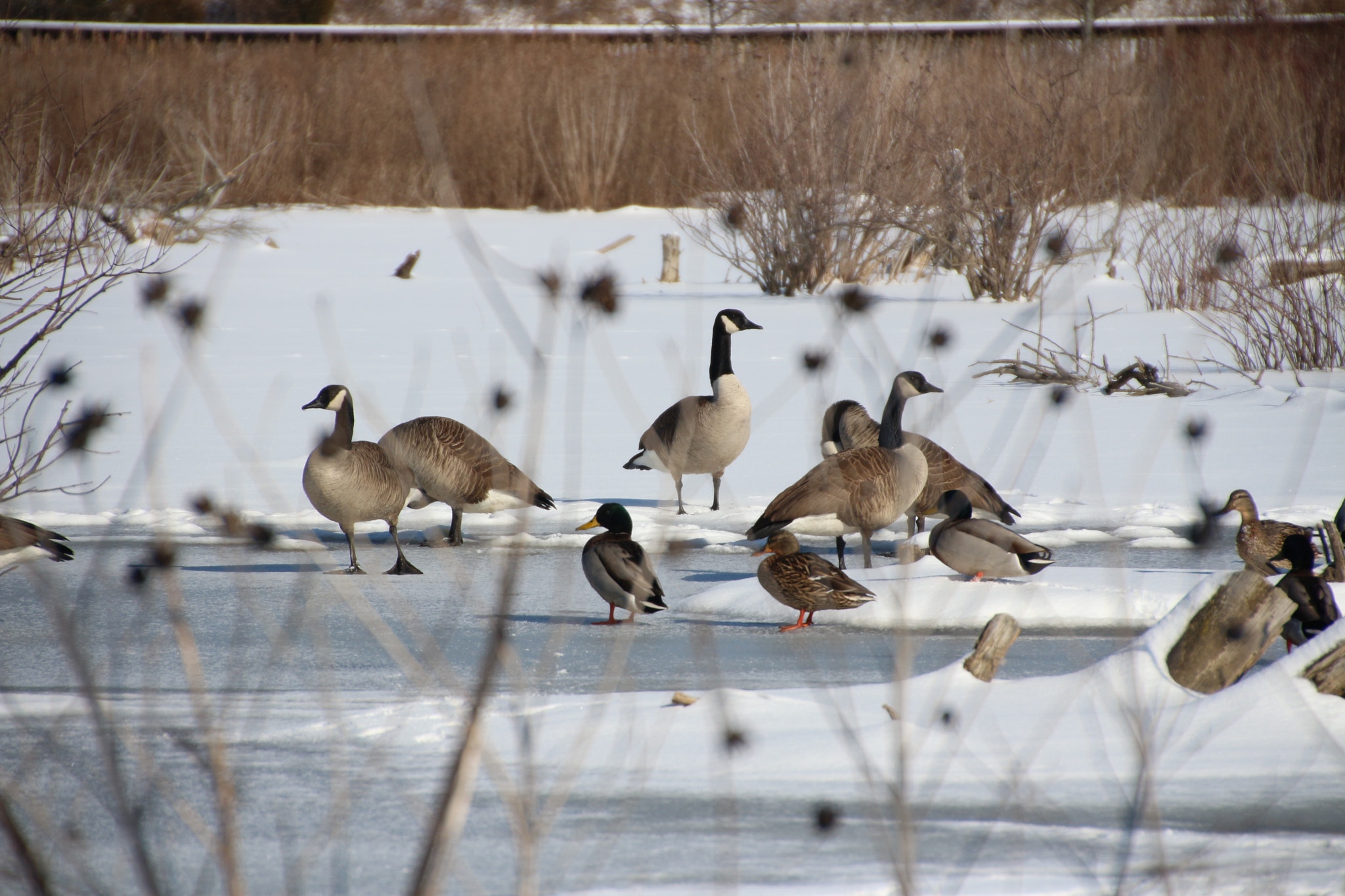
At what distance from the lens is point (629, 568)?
5.11m

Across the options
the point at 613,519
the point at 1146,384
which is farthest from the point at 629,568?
the point at 1146,384

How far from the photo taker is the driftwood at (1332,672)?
375 centimetres

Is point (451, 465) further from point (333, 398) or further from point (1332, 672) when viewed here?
point (1332, 672)

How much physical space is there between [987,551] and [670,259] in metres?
12.8

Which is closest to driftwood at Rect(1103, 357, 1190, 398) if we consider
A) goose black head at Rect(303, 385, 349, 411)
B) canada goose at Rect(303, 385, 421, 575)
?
canada goose at Rect(303, 385, 421, 575)

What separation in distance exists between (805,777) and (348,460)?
10.0ft

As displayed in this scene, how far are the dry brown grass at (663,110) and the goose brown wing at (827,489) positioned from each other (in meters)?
9.81

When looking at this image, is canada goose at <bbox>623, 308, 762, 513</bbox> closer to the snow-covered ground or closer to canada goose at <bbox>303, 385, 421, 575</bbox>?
the snow-covered ground

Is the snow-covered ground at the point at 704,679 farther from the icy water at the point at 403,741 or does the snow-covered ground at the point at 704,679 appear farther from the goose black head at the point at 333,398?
the goose black head at the point at 333,398

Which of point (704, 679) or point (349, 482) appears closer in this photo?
point (704, 679)

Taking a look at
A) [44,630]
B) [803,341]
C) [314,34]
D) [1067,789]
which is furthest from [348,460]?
[314,34]

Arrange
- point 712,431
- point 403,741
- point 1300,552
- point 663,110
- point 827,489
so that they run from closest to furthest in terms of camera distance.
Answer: point 403,741
point 1300,552
point 827,489
point 712,431
point 663,110

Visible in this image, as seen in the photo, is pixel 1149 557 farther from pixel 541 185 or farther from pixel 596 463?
pixel 541 185

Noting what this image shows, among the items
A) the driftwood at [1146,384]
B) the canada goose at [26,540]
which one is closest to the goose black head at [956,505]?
the canada goose at [26,540]
